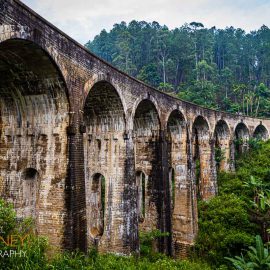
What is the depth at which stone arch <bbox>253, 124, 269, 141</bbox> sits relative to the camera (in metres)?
30.9

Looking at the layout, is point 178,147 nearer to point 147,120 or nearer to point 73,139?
point 147,120

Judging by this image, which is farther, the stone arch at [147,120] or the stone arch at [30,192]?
the stone arch at [147,120]

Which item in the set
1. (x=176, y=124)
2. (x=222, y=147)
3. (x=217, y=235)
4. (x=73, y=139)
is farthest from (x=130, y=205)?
(x=222, y=147)

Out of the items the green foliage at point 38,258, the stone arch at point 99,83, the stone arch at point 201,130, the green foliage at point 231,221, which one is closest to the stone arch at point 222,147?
the green foliage at point 231,221

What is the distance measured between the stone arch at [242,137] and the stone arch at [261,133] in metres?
3.34

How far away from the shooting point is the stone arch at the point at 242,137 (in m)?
27.2

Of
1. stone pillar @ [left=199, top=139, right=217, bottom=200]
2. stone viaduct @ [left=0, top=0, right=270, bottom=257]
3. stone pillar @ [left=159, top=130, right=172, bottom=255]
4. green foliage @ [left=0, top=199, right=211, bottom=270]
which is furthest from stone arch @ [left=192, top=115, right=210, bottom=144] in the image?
green foliage @ [left=0, top=199, right=211, bottom=270]

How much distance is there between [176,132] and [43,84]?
1042cm

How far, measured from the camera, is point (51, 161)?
8328 millimetres

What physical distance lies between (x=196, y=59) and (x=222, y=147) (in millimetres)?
28248

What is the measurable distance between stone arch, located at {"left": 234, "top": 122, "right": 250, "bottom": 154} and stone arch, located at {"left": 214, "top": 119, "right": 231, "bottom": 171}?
352 centimetres

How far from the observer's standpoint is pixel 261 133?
31.4 m

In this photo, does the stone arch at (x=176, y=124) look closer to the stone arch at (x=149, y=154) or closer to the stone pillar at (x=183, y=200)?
the stone pillar at (x=183, y=200)

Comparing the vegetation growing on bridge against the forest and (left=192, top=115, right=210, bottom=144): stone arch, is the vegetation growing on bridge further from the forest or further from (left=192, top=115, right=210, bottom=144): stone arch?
the forest
